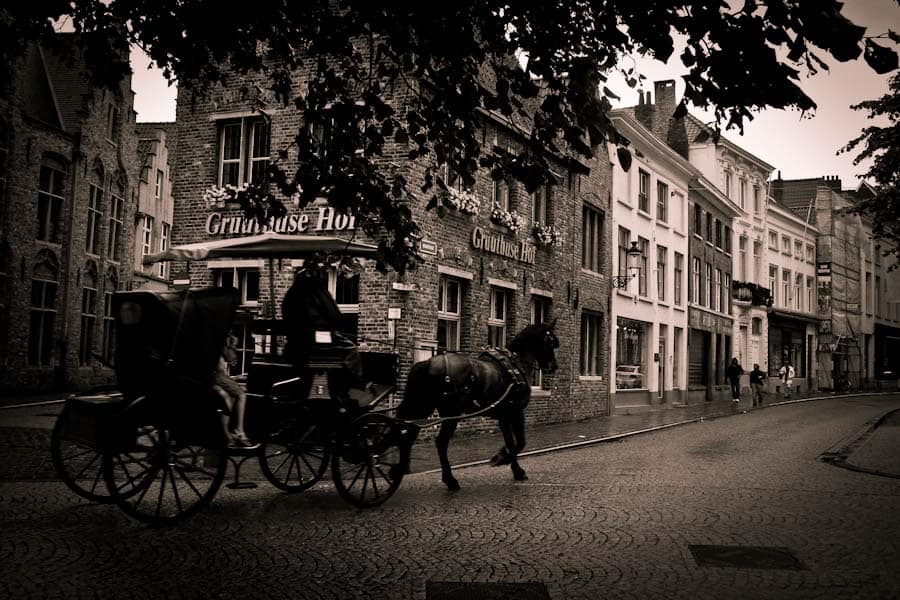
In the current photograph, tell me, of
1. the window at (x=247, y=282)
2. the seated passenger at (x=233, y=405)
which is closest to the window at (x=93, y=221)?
the window at (x=247, y=282)

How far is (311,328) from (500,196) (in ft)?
42.6

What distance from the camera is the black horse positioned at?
10.2 m

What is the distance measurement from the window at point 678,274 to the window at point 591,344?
9.85 metres

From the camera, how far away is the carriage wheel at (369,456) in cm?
830

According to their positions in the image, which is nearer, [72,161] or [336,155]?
[336,155]

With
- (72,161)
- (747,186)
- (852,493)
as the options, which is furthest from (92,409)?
(747,186)

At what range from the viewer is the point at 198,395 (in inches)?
290

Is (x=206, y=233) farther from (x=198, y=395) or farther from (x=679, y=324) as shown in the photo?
(x=679, y=324)

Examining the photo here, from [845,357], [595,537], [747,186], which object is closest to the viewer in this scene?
[595,537]

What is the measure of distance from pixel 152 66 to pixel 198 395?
3825mm

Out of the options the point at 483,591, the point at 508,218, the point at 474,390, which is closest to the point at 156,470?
the point at 483,591

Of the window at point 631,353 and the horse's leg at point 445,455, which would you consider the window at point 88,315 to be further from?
the horse's leg at point 445,455

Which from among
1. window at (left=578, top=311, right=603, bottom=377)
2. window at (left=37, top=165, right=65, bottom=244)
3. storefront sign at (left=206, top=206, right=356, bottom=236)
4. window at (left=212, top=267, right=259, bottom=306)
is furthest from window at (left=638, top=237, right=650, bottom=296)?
window at (left=37, top=165, right=65, bottom=244)

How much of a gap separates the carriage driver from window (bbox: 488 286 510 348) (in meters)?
11.6
